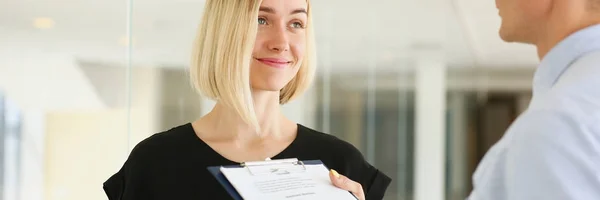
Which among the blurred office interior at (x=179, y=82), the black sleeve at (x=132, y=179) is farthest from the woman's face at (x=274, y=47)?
the blurred office interior at (x=179, y=82)

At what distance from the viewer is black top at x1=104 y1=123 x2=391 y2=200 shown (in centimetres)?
155

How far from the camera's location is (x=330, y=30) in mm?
5180

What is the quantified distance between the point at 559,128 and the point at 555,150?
2 centimetres

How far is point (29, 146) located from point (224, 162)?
1.24 m

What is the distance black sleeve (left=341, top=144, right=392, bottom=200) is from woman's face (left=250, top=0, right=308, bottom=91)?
0.74 feet

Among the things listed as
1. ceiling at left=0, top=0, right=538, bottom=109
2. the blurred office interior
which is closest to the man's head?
the blurred office interior

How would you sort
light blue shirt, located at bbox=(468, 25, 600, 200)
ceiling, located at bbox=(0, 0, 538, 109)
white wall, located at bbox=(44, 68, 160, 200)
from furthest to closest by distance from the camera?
white wall, located at bbox=(44, 68, 160, 200) → ceiling, located at bbox=(0, 0, 538, 109) → light blue shirt, located at bbox=(468, 25, 600, 200)

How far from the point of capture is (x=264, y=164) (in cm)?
142

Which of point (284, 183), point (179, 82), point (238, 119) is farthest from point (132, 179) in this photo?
point (179, 82)

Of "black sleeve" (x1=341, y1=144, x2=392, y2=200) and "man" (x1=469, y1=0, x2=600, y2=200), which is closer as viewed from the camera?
"man" (x1=469, y1=0, x2=600, y2=200)

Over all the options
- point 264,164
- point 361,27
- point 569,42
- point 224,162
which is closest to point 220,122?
point 224,162

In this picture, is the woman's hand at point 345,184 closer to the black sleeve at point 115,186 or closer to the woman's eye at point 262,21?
the woman's eye at point 262,21

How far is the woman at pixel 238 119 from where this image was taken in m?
1.51

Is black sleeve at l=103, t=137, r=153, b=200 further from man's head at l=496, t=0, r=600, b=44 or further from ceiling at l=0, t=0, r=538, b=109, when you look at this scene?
ceiling at l=0, t=0, r=538, b=109
